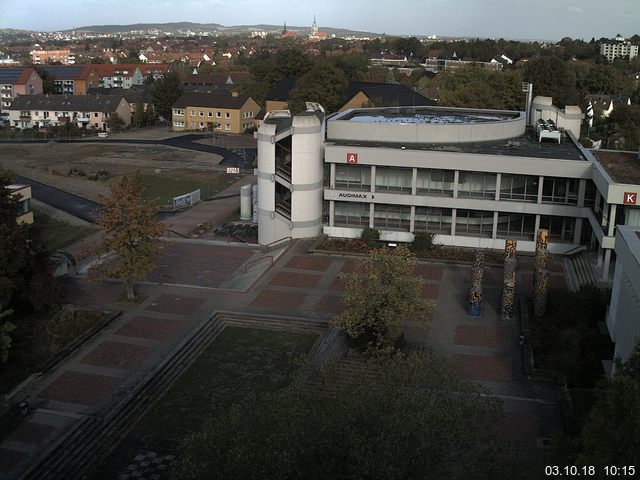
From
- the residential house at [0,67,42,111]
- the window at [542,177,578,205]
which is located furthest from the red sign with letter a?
the residential house at [0,67,42,111]

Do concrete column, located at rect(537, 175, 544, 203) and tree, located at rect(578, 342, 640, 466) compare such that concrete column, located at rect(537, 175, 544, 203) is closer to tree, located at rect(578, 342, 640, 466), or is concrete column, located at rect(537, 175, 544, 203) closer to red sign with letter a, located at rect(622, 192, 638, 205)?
red sign with letter a, located at rect(622, 192, 638, 205)

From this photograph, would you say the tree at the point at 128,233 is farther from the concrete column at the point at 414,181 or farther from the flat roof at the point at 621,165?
the flat roof at the point at 621,165

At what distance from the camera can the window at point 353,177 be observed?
4155cm

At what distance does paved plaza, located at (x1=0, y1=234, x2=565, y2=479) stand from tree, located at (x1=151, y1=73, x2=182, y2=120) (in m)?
65.3

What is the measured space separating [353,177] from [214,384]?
20.2 meters

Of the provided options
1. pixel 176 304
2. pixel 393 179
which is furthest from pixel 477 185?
pixel 176 304

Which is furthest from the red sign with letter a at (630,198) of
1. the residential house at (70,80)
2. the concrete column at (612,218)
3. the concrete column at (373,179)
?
the residential house at (70,80)

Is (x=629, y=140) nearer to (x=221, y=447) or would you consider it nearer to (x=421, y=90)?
(x=421, y=90)

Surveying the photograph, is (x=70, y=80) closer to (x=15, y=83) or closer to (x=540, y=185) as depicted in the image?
(x=15, y=83)

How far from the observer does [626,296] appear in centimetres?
2136

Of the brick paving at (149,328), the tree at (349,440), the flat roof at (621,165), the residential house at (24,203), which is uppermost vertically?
the flat roof at (621,165)

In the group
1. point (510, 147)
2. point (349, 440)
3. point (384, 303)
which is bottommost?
point (384, 303)

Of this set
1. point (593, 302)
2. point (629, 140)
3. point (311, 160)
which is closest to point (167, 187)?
point (311, 160)

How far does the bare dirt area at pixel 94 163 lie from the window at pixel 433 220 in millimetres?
26603
